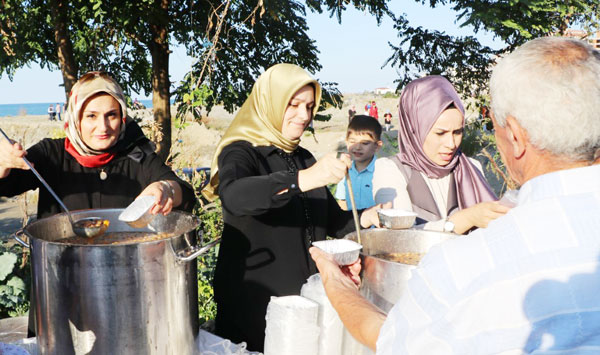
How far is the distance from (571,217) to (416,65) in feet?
18.8

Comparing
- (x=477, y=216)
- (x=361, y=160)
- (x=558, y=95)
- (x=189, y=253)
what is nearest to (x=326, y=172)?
(x=189, y=253)

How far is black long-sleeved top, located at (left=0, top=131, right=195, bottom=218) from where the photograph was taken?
2.08 meters

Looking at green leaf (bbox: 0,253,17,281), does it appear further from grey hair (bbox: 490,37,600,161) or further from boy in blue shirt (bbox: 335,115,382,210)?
grey hair (bbox: 490,37,600,161)

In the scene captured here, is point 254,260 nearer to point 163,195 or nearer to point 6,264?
point 163,195

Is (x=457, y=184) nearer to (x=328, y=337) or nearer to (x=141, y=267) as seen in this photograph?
(x=328, y=337)

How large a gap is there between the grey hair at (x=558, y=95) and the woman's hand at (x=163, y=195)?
4.08 ft

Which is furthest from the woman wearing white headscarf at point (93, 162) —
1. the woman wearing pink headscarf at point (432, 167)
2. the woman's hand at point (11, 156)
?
the woman wearing pink headscarf at point (432, 167)

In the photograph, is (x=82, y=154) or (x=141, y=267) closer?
(x=141, y=267)

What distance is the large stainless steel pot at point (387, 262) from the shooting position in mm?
1367

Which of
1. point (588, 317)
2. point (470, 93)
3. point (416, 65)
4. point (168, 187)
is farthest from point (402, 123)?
point (470, 93)

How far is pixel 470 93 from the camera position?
6.78 meters

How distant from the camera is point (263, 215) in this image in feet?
6.94

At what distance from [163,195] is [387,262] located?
2.99ft

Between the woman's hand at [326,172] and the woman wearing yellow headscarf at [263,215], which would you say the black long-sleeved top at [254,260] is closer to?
the woman wearing yellow headscarf at [263,215]
